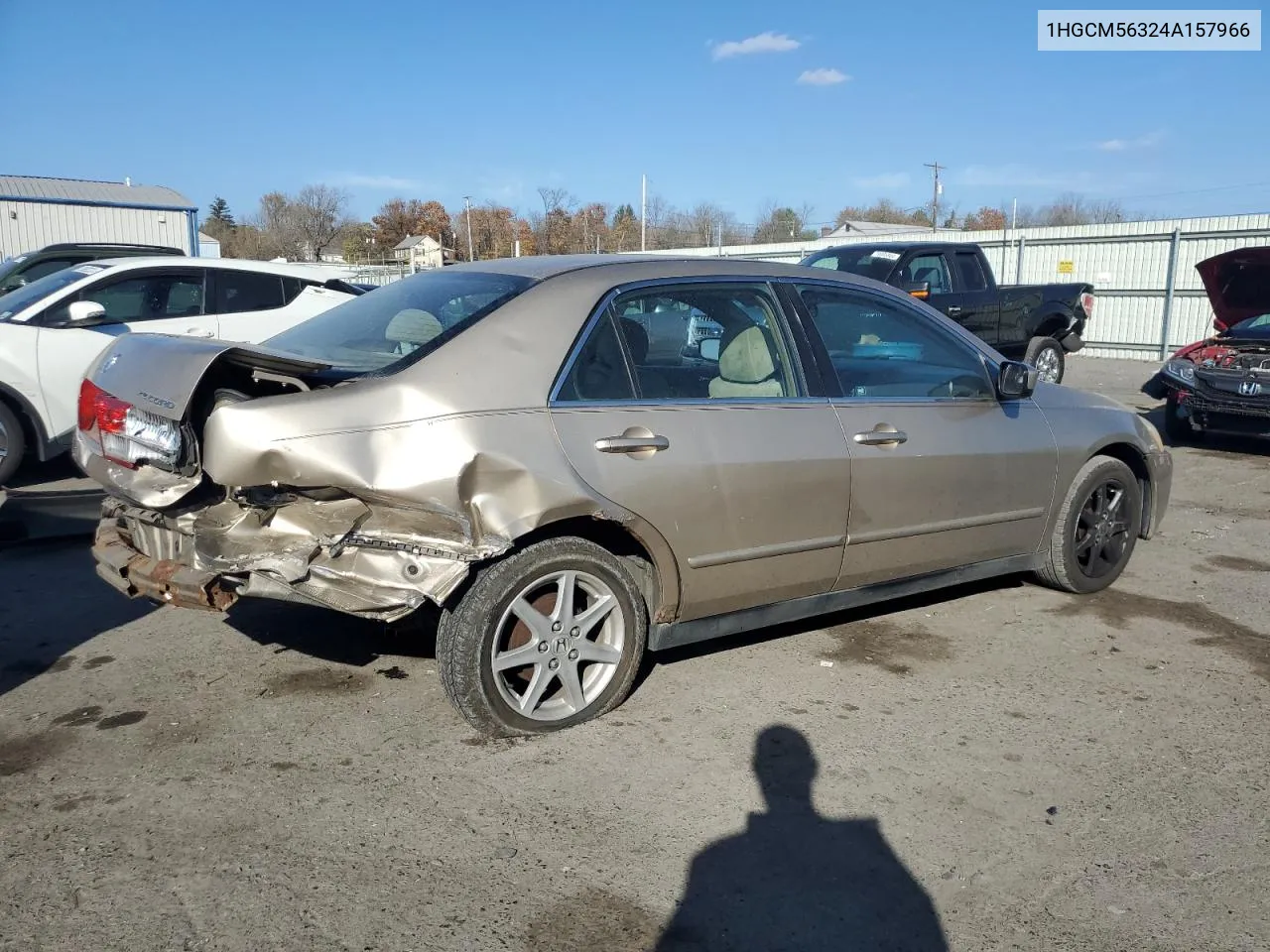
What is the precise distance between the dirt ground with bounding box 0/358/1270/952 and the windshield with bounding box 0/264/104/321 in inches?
145

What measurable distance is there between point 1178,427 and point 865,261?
3757mm

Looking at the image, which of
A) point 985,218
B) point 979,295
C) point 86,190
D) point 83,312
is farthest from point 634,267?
point 985,218

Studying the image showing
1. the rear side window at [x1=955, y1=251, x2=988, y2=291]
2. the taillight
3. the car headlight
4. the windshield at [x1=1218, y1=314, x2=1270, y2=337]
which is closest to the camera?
the taillight

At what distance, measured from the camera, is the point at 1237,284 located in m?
10.6

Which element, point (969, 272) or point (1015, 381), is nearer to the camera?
A: point (1015, 381)

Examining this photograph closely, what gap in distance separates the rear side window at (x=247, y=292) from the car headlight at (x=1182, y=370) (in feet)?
26.2

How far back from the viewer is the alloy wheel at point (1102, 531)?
5.29m

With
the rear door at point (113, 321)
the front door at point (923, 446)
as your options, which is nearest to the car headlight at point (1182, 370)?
the front door at point (923, 446)

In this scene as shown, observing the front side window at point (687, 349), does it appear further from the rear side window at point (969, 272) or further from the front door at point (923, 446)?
the rear side window at point (969, 272)

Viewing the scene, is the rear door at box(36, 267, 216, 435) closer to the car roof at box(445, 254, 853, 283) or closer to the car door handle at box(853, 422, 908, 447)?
the car roof at box(445, 254, 853, 283)

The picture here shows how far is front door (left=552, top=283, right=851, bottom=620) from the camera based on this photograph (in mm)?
3666

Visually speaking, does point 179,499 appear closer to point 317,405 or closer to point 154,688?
point 317,405

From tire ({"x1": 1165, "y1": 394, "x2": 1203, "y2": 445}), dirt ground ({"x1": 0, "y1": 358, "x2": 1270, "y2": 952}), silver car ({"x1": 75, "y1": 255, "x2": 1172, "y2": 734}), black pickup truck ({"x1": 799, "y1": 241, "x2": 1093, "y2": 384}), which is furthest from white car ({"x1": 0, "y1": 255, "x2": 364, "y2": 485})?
tire ({"x1": 1165, "y1": 394, "x2": 1203, "y2": 445})

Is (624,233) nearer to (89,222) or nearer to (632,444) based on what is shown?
(89,222)
